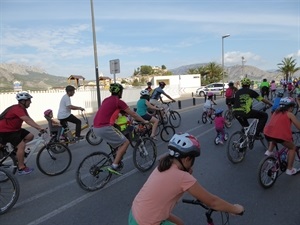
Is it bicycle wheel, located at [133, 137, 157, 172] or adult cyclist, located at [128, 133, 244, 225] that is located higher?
adult cyclist, located at [128, 133, 244, 225]

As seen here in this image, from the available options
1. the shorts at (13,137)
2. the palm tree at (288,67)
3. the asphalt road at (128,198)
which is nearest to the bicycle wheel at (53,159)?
the asphalt road at (128,198)

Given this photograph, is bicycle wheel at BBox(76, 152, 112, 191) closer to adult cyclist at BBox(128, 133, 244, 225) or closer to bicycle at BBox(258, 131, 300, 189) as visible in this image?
bicycle at BBox(258, 131, 300, 189)

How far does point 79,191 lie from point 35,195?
0.75 metres

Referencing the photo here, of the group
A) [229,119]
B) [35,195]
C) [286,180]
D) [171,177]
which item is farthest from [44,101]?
[171,177]

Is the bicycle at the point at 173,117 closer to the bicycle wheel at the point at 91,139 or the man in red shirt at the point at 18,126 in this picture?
the bicycle wheel at the point at 91,139

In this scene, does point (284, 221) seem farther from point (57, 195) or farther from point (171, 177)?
point (57, 195)

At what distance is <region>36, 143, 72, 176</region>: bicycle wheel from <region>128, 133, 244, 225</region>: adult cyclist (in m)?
4.53

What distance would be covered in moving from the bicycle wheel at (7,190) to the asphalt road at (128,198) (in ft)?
0.40

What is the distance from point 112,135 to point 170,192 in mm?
3316

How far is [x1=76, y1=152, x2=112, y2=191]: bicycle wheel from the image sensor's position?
17.9ft

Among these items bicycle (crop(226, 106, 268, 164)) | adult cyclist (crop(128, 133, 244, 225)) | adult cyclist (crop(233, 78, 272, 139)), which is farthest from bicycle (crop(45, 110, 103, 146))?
adult cyclist (crop(128, 133, 244, 225))

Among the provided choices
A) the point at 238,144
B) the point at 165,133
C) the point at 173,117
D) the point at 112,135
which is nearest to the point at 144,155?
the point at 112,135

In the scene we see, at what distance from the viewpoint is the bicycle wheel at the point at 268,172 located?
5.11 meters

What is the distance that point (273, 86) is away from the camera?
27188 millimetres
